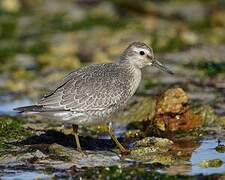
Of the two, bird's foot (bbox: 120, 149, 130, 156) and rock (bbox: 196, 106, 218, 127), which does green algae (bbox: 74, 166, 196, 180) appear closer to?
bird's foot (bbox: 120, 149, 130, 156)

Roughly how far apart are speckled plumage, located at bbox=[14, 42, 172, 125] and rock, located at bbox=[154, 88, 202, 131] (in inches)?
36.4

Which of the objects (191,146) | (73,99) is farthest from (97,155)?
(191,146)

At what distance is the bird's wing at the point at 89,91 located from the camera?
33.9 ft

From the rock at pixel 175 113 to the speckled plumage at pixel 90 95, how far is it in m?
0.92

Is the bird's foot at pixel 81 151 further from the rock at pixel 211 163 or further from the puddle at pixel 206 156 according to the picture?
the rock at pixel 211 163

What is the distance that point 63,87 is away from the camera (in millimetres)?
10523

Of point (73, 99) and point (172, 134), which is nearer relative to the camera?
point (73, 99)

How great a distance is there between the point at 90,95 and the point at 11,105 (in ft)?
13.6

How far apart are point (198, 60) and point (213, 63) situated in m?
1.20

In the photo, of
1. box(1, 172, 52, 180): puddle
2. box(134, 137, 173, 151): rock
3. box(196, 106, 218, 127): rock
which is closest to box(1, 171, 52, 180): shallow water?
box(1, 172, 52, 180): puddle

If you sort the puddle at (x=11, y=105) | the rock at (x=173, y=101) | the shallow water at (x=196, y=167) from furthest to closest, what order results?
the puddle at (x=11, y=105) → the rock at (x=173, y=101) → the shallow water at (x=196, y=167)

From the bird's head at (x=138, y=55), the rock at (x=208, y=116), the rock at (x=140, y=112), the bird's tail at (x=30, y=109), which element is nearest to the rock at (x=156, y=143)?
the bird's head at (x=138, y=55)

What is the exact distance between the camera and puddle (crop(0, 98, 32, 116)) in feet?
45.3

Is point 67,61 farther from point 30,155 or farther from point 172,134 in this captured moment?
point 30,155
